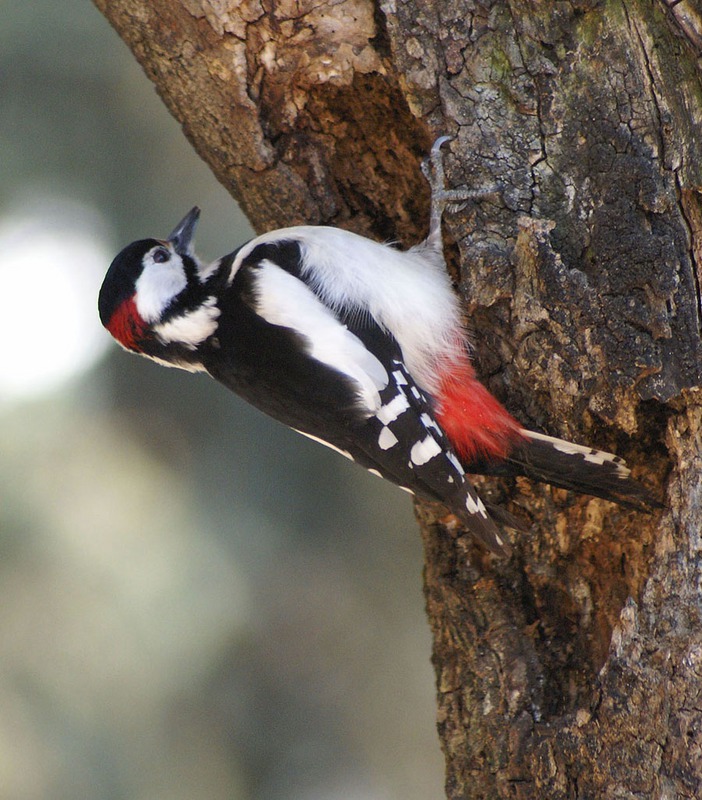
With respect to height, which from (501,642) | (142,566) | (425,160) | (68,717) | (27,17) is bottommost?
(68,717)

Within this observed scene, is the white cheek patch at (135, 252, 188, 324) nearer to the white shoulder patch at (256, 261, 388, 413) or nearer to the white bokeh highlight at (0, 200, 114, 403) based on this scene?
the white shoulder patch at (256, 261, 388, 413)

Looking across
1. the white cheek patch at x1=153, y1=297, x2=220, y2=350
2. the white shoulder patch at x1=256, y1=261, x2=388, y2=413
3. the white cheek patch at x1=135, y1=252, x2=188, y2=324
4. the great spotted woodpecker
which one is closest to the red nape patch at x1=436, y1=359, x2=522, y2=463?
the great spotted woodpecker

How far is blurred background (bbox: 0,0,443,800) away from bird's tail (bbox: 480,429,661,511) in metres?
2.14

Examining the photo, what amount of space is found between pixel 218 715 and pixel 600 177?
2823mm

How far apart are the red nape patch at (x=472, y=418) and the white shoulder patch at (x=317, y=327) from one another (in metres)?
0.15

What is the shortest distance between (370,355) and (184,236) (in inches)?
24.9

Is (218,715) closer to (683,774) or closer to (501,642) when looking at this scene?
(501,642)

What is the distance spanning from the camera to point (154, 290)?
192cm

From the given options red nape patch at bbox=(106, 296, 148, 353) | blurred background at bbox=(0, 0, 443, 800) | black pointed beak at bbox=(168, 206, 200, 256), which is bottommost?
blurred background at bbox=(0, 0, 443, 800)

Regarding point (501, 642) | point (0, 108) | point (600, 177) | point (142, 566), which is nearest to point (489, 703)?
point (501, 642)

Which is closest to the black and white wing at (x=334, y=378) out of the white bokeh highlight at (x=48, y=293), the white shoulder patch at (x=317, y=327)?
the white shoulder patch at (x=317, y=327)

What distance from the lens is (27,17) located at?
3340 mm

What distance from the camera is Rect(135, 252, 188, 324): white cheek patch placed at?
191 cm

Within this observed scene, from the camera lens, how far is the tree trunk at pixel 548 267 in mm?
1502
